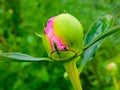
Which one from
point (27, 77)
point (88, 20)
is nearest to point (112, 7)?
point (88, 20)

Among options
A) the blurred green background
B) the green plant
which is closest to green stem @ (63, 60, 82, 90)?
the green plant

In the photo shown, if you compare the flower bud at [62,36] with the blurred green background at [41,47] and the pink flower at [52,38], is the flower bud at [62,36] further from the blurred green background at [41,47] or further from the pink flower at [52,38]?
the blurred green background at [41,47]

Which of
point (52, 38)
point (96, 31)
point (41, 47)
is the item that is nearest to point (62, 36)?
point (52, 38)

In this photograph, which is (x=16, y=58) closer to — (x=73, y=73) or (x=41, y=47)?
(x=73, y=73)

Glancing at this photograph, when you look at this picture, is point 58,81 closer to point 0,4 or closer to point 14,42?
point 14,42

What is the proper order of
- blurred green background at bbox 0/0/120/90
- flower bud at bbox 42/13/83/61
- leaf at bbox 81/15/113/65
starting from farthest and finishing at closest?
blurred green background at bbox 0/0/120/90 < leaf at bbox 81/15/113/65 < flower bud at bbox 42/13/83/61

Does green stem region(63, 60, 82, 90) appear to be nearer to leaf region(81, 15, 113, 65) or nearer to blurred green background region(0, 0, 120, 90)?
leaf region(81, 15, 113, 65)

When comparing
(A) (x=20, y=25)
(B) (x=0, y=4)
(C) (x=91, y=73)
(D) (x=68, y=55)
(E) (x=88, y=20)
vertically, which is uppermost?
(B) (x=0, y=4)
